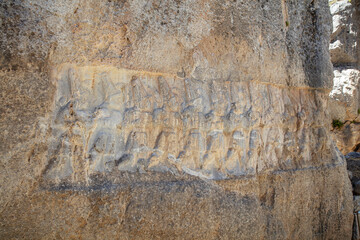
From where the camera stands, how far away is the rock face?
285 centimetres

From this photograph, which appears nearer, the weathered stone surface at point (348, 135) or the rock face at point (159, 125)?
the rock face at point (159, 125)

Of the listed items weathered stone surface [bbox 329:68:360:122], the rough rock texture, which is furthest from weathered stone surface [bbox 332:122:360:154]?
weathered stone surface [bbox 329:68:360:122]

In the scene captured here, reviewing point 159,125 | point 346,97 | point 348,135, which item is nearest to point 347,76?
point 346,97

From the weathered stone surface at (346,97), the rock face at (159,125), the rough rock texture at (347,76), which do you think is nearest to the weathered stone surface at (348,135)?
the rough rock texture at (347,76)

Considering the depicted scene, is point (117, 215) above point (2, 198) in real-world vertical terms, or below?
below

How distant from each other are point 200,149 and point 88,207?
1369 millimetres

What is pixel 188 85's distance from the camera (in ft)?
12.3

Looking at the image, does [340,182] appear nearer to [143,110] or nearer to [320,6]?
[320,6]

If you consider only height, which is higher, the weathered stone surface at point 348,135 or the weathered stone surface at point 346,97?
the weathered stone surface at point 346,97

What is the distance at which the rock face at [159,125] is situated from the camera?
2.85 metres

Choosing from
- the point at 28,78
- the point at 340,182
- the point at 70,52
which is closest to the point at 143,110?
the point at 70,52

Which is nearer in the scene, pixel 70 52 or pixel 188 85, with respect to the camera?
pixel 70 52

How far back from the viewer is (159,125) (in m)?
3.50

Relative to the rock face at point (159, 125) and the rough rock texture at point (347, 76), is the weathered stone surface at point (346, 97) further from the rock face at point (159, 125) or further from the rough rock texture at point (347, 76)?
Answer: the rock face at point (159, 125)
